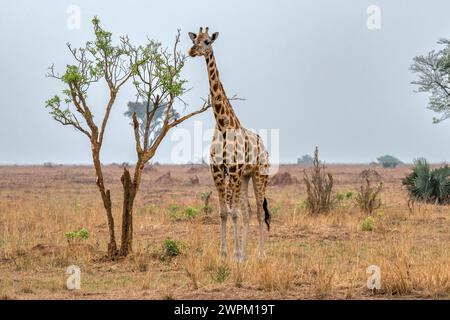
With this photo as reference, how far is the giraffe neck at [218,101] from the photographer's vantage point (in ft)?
40.1

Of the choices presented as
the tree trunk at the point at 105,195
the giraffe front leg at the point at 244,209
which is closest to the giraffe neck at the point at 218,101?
the giraffe front leg at the point at 244,209

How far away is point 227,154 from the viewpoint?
11.9 m

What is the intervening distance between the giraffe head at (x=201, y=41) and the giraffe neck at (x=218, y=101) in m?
0.26

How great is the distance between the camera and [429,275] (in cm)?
941

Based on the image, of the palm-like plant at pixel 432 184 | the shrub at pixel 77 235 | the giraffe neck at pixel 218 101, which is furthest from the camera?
the palm-like plant at pixel 432 184

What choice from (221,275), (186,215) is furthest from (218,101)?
(186,215)

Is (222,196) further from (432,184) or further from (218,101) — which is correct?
(432,184)

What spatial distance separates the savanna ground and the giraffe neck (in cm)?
Answer: 223

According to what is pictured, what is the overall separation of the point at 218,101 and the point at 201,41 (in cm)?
110

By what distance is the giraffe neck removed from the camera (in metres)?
12.2

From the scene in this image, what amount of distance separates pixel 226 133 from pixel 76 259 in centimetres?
357

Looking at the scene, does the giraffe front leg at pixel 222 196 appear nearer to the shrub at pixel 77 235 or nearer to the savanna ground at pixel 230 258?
the savanna ground at pixel 230 258
